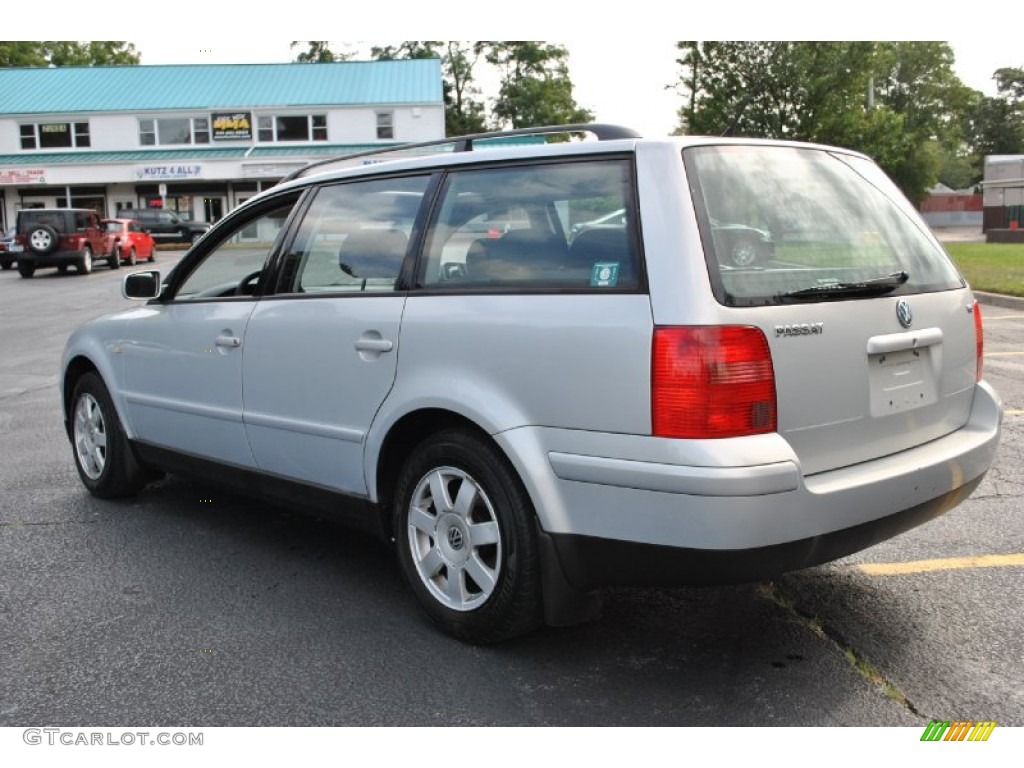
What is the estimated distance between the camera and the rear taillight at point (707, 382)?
2.91m

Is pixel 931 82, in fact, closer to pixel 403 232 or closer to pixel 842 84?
pixel 842 84

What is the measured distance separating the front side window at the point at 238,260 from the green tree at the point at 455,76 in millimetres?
65852

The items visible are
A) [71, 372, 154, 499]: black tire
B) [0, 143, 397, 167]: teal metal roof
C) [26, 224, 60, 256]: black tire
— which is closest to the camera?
[71, 372, 154, 499]: black tire

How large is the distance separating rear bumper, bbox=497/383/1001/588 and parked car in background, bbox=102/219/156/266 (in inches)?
1158

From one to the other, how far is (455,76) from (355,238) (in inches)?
2755

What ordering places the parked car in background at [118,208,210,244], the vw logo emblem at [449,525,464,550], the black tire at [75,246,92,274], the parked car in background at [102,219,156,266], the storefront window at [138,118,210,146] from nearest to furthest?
1. the vw logo emblem at [449,525,464,550]
2. the black tire at [75,246,92,274]
3. the parked car in background at [102,219,156,266]
4. the parked car in background at [118,208,210,244]
5. the storefront window at [138,118,210,146]

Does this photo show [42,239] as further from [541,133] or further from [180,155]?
[541,133]

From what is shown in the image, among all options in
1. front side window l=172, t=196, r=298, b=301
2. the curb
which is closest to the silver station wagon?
front side window l=172, t=196, r=298, b=301

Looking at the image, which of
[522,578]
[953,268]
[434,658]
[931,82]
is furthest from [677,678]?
[931,82]

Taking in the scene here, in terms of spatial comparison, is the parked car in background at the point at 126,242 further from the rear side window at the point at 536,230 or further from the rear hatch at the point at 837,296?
the rear hatch at the point at 837,296

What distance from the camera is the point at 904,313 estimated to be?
3.39 metres

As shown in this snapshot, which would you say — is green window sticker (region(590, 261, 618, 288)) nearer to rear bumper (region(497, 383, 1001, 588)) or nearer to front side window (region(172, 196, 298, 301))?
rear bumper (region(497, 383, 1001, 588))

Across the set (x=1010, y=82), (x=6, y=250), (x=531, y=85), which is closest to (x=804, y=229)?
(x=6, y=250)

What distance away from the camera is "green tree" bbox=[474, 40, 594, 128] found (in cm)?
6456
